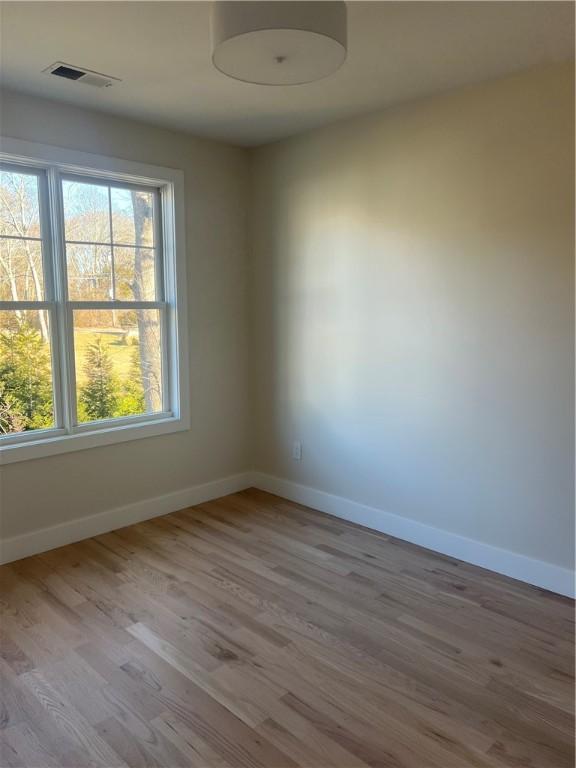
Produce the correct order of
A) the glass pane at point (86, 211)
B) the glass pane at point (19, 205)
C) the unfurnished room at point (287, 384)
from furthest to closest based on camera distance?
1. the glass pane at point (86, 211)
2. the glass pane at point (19, 205)
3. the unfurnished room at point (287, 384)

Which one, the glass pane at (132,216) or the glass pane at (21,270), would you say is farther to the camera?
the glass pane at (132,216)

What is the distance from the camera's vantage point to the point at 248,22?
169 centimetres

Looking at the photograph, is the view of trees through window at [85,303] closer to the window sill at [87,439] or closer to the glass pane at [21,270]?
the glass pane at [21,270]

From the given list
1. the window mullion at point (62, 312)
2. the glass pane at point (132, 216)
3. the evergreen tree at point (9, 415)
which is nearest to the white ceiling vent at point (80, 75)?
the window mullion at point (62, 312)

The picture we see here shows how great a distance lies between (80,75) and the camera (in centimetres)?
274

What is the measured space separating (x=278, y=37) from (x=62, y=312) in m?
2.14

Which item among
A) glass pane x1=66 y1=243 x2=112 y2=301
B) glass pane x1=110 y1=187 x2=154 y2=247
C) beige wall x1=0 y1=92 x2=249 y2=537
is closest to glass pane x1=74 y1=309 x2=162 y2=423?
glass pane x1=66 y1=243 x2=112 y2=301

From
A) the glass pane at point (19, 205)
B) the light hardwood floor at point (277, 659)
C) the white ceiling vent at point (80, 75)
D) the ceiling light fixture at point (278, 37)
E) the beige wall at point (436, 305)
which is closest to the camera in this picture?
the ceiling light fixture at point (278, 37)

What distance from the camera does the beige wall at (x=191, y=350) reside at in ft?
10.4

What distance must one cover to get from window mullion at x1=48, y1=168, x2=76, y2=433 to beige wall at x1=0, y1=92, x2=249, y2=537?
0.24 metres

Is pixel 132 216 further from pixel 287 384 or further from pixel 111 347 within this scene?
pixel 287 384

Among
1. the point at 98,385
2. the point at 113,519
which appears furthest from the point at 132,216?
the point at 113,519

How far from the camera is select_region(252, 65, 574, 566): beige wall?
2756mm

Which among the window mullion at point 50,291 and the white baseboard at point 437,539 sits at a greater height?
the window mullion at point 50,291
